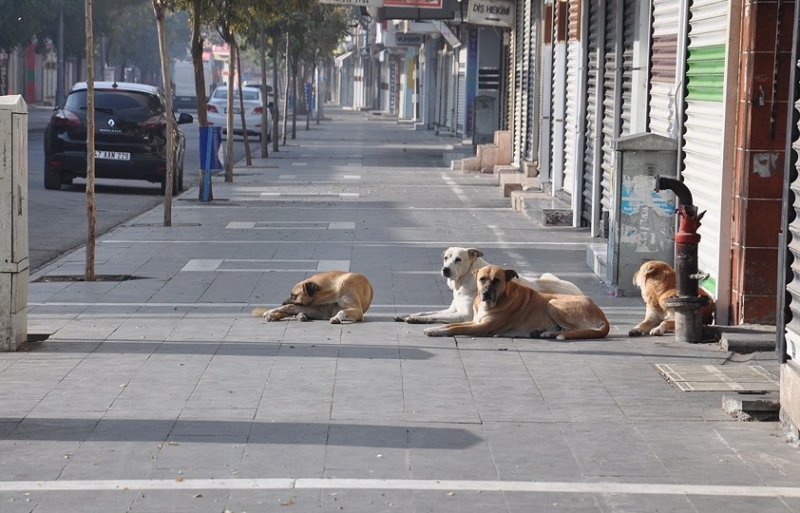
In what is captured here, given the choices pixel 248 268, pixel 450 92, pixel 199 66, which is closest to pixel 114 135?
pixel 199 66

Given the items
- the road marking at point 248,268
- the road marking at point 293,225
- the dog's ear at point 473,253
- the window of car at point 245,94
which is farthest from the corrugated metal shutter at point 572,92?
the window of car at point 245,94

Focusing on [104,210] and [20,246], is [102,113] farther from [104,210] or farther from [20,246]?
[20,246]

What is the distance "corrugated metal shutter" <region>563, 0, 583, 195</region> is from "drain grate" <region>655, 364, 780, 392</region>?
957 cm

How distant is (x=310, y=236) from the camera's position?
617 inches

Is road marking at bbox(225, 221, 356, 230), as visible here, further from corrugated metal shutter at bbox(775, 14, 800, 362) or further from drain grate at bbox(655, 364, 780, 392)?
corrugated metal shutter at bbox(775, 14, 800, 362)

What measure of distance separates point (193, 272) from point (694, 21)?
5106mm

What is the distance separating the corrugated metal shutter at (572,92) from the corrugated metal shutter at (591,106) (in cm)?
18

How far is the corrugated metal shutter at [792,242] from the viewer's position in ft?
22.5

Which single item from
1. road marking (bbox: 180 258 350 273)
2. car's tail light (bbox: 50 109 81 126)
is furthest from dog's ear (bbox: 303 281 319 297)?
car's tail light (bbox: 50 109 81 126)

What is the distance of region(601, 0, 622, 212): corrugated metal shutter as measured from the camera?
15.4 metres

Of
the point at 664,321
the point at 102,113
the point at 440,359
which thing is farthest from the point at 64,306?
the point at 102,113

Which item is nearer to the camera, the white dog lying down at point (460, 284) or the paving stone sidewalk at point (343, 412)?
the paving stone sidewalk at point (343, 412)

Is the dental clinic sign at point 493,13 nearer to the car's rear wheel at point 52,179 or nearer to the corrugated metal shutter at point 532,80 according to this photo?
the corrugated metal shutter at point 532,80

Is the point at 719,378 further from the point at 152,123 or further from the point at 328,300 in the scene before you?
the point at 152,123
